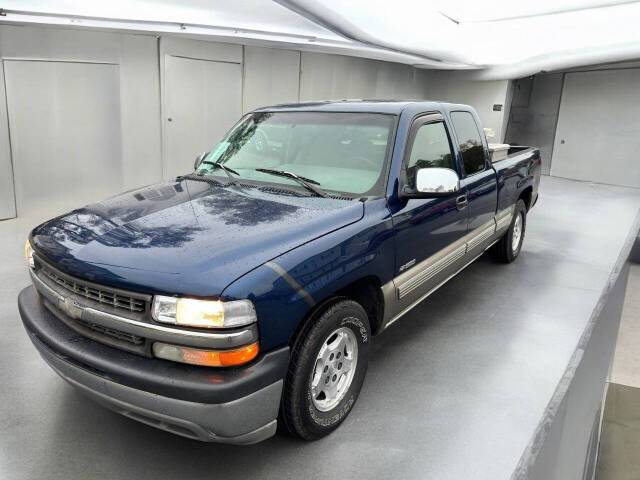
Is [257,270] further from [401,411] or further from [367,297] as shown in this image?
[401,411]

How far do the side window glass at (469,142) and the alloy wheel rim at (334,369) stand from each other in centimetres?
212

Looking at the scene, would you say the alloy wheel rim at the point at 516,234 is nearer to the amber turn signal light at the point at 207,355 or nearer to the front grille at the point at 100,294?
the amber turn signal light at the point at 207,355

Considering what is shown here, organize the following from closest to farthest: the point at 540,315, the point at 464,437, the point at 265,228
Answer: the point at 265,228, the point at 464,437, the point at 540,315

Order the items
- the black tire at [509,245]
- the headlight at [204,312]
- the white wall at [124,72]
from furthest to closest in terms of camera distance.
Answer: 1. the white wall at [124,72]
2. the black tire at [509,245]
3. the headlight at [204,312]

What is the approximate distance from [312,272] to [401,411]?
125cm

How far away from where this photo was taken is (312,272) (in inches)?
101

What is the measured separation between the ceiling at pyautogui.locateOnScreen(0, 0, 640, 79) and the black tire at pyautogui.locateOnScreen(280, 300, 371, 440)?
5.23 metres

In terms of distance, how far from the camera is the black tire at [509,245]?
5898 mm

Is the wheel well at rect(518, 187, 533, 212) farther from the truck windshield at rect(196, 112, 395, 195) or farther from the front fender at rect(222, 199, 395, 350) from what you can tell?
the front fender at rect(222, 199, 395, 350)

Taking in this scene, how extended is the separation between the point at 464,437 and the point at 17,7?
621 cm

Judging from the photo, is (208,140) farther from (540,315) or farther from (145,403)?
(145,403)

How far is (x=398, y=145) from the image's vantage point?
3471 mm

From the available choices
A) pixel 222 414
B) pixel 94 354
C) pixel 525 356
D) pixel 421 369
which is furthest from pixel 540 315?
pixel 94 354

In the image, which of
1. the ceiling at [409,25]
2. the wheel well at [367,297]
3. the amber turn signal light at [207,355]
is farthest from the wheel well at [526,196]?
the amber turn signal light at [207,355]
